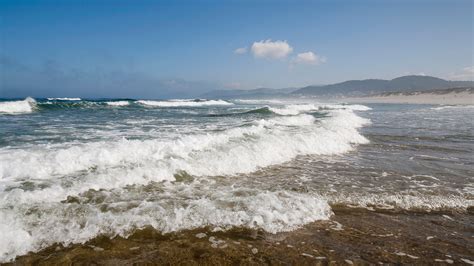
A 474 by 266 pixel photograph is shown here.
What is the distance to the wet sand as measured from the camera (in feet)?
11.5

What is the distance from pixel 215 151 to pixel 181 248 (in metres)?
4.77

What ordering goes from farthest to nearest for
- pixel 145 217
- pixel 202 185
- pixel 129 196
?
pixel 202 185, pixel 129 196, pixel 145 217

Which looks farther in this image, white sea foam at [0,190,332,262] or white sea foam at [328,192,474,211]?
white sea foam at [328,192,474,211]

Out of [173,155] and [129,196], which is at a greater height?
[173,155]

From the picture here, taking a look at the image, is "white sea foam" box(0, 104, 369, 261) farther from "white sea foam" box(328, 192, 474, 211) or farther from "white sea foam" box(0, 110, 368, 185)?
"white sea foam" box(328, 192, 474, 211)

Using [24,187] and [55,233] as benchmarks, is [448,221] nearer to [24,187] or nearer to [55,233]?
[55,233]

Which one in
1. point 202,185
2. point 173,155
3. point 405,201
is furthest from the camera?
point 173,155

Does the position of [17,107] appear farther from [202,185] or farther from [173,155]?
[202,185]

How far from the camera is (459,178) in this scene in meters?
7.12

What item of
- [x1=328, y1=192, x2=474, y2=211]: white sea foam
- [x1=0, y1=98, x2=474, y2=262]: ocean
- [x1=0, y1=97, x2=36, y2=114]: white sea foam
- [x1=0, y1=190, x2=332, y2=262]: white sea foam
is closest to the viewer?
[x1=0, y1=190, x2=332, y2=262]: white sea foam

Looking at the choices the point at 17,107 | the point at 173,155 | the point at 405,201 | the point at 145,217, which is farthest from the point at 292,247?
the point at 17,107

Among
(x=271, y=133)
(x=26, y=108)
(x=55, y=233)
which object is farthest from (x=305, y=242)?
(x=26, y=108)

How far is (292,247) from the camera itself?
3.81 m

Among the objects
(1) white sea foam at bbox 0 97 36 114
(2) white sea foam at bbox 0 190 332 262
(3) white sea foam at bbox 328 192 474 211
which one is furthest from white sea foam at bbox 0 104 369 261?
(1) white sea foam at bbox 0 97 36 114
